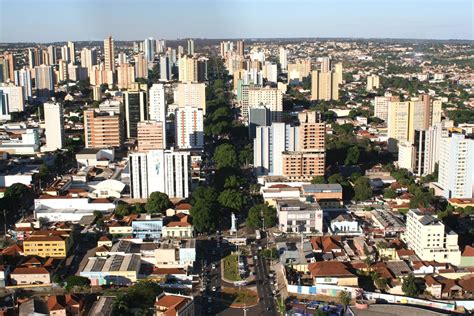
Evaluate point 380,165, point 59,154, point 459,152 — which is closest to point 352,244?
point 459,152

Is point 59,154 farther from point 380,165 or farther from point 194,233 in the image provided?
point 380,165

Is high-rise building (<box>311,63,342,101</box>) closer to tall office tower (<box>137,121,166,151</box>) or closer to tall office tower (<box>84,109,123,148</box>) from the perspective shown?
tall office tower (<box>84,109,123,148</box>)

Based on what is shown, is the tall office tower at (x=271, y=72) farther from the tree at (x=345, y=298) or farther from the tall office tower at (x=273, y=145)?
the tree at (x=345, y=298)

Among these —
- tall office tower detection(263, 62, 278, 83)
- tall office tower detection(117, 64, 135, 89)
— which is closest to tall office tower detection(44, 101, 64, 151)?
tall office tower detection(117, 64, 135, 89)

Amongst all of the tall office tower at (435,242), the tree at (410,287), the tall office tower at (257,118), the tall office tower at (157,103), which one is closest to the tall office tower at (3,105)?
the tall office tower at (157,103)

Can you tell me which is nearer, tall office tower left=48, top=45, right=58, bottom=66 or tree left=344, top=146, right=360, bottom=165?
tree left=344, top=146, right=360, bottom=165

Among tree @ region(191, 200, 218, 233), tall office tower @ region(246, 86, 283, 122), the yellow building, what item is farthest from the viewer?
tall office tower @ region(246, 86, 283, 122)

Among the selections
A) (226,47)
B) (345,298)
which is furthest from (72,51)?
(345,298)
